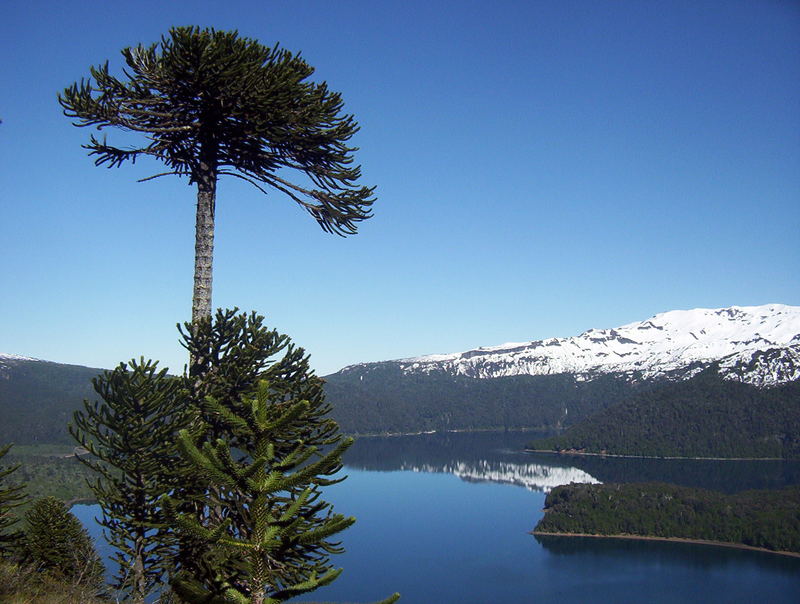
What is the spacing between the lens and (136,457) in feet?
41.7

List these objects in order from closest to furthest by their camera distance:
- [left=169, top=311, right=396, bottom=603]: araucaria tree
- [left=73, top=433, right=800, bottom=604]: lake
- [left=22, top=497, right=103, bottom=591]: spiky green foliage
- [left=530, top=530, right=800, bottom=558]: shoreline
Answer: [left=169, top=311, right=396, bottom=603]: araucaria tree, [left=22, top=497, right=103, bottom=591]: spiky green foliage, [left=73, top=433, right=800, bottom=604]: lake, [left=530, top=530, right=800, bottom=558]: shoreline

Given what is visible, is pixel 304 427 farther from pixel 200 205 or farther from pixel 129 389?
pixel 200 205

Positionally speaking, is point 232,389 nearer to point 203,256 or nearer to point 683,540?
point 203,256

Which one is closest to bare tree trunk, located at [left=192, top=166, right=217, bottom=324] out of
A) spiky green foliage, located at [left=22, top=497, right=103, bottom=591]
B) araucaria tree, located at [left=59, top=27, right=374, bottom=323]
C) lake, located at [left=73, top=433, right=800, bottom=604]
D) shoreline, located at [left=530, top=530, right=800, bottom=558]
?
araucaria tree, located at [left=59, top=27, right=374, bottom=323]

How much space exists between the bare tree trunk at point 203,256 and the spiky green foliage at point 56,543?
31.2 ft

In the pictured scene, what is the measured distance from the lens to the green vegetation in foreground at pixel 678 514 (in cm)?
12262

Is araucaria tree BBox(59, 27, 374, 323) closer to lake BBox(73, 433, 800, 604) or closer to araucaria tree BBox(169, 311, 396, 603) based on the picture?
araucaria tree BBox(169, 311, 396, 603)

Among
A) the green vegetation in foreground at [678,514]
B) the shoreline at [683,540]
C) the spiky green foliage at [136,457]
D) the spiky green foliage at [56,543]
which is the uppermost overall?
the spiky green foliage at [136,457]

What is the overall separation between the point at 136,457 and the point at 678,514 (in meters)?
142

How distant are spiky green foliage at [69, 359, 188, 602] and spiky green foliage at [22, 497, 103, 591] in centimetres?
584

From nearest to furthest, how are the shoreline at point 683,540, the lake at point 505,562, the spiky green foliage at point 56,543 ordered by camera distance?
1. the spiky green foliage at point 56,543
2. the lake at point 505,562
3. the shoreline at point 683,540

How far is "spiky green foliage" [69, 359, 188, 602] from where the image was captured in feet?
40.4

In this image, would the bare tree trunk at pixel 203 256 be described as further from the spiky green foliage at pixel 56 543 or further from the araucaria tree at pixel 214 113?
the spiky green foliage at pixel 56 543

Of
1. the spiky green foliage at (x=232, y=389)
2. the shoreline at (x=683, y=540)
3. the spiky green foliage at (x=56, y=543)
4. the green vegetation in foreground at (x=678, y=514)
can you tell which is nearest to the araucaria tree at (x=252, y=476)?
the spiky green foliage at (x=232, y=389)
